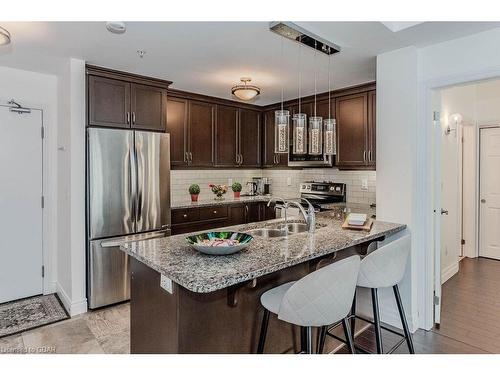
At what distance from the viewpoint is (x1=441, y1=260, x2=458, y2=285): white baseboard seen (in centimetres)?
401

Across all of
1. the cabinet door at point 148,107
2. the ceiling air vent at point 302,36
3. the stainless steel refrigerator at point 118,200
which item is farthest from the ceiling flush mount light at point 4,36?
the ceiling air vent at point 302,36

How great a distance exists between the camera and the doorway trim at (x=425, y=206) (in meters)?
2.70

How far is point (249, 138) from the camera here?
5.10m

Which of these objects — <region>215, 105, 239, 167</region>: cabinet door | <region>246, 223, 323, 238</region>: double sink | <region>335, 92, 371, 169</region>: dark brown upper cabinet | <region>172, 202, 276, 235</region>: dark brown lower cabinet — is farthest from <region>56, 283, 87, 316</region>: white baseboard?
<region>335, 92, 371, 169</region>: dark brown upper cabinet

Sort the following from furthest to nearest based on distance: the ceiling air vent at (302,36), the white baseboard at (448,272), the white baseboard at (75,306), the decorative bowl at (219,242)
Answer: the white baseboard at (448,272) → the white baseboard at (75,306) → the ceiling air vent at (302,36) → the decorative bowl at (219,242)

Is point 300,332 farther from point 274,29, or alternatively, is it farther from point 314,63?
point 314,63

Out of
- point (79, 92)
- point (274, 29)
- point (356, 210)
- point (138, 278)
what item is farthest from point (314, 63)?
point (138, 278)

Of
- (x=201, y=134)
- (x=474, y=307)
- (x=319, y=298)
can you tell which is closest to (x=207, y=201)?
(x=201, y=134)

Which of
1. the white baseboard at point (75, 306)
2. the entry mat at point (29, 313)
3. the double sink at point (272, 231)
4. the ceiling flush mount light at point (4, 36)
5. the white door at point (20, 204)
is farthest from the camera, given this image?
the white door at point (20, 204)

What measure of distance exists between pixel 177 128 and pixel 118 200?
134 cm

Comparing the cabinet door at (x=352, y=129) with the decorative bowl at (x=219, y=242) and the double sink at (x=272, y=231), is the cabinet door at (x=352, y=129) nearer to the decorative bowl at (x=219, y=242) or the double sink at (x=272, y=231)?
the double sink at (x=272, y=231)

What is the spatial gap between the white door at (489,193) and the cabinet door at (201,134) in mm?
4092

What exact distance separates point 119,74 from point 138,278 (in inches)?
89.8

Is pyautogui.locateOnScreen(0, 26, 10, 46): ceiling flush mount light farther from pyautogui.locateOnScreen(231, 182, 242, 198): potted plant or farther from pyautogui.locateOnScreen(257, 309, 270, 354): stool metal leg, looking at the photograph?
pyautogui.locateOnScreen(231, 182, 242, 198): potted plant
